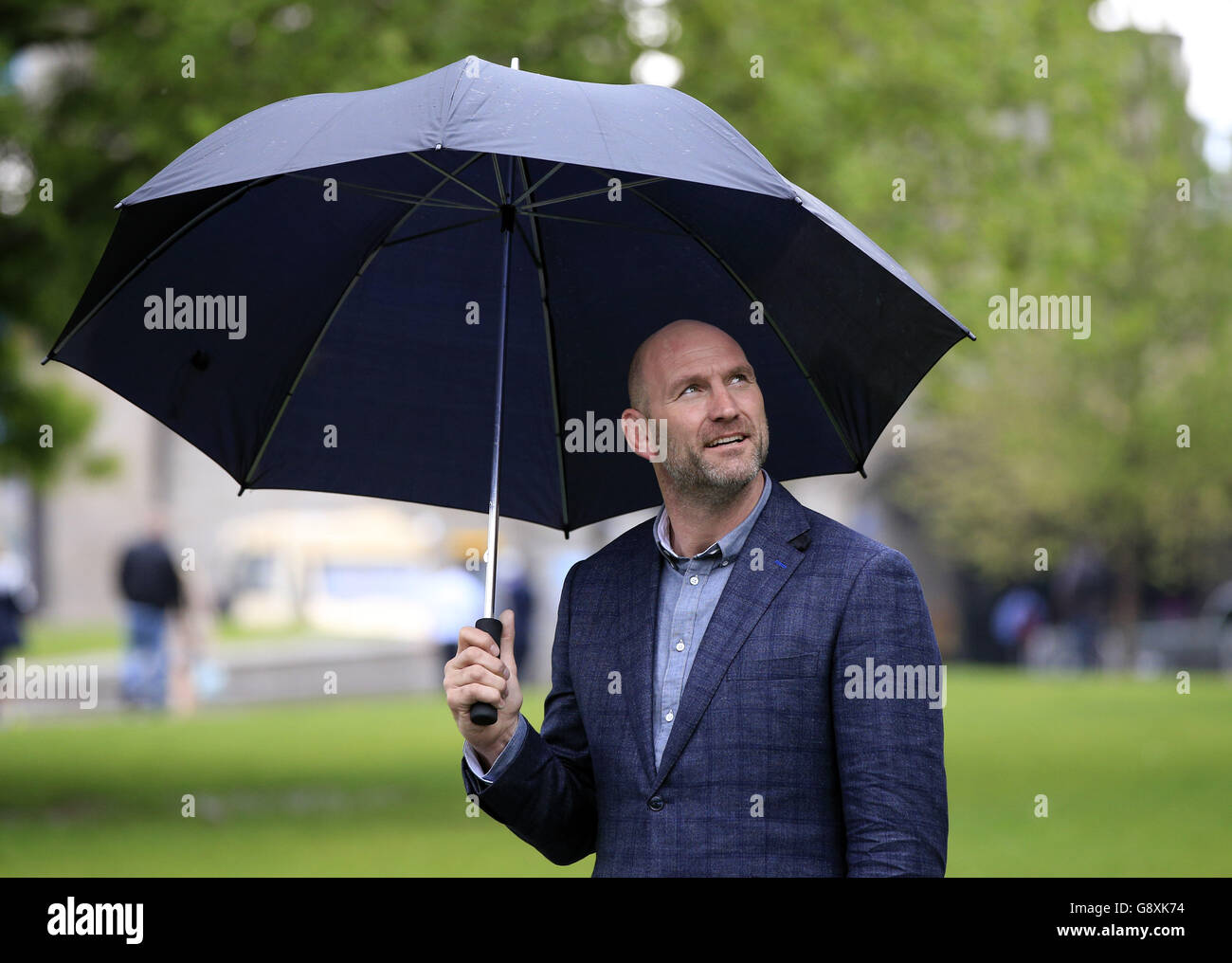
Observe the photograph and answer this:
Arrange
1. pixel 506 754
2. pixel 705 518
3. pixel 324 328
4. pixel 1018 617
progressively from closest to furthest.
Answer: pixel 506 754, pixel 705 518, pixel 324 328, pixel 1018 617

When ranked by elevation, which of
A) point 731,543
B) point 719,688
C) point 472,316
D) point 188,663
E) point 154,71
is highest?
point 154,71

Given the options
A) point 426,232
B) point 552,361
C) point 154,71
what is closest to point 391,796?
point 154,71

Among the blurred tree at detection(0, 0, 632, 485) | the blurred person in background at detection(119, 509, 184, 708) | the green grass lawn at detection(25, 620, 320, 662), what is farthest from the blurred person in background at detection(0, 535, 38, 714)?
the green grass lawn at detection(25, 620, 320, 662)

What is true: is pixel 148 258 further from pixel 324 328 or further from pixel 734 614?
pixel 734 614

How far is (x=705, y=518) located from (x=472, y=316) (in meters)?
1.07

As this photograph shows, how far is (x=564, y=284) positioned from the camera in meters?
4.33

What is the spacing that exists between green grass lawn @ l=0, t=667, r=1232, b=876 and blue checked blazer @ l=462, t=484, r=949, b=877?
6457 mm

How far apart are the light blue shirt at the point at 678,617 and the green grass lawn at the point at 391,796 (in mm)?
6418

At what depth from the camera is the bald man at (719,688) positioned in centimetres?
328

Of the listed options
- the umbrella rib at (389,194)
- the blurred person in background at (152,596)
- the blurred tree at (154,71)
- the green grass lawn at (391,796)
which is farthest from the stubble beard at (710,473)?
the blurred person in background at (152,596)

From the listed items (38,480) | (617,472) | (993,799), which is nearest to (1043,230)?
(993,799)

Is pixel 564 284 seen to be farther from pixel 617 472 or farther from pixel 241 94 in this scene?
pixel 241 94

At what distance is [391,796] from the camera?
13508mm

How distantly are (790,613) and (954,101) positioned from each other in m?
10.8
